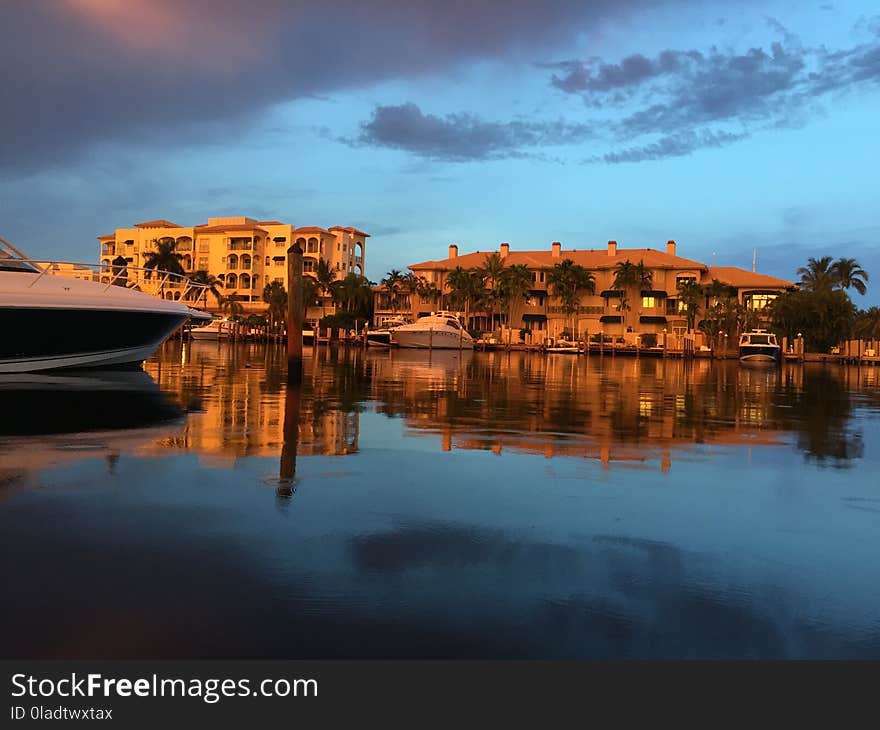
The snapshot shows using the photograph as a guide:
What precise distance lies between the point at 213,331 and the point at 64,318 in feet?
234

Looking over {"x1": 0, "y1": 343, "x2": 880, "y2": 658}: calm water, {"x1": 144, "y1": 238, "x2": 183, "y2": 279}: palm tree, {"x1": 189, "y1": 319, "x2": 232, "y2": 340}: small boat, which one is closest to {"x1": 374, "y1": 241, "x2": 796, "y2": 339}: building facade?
{"x1": 189, "y1": 319, "x2": 232, "y2": 340}: small boat

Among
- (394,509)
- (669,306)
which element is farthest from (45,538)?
(669,306)

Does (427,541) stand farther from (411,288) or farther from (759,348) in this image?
(411,288)

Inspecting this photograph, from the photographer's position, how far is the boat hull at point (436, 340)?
79.1 metres

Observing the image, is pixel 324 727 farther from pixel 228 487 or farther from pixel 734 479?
pixel 734 479

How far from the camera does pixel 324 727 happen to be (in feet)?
11.9

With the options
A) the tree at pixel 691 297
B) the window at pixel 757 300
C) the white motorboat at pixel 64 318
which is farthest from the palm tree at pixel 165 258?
the white motorboat at pixel 64 318

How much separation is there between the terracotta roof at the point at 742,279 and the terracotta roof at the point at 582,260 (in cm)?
265

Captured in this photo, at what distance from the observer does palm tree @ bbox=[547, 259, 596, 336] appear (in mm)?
87688

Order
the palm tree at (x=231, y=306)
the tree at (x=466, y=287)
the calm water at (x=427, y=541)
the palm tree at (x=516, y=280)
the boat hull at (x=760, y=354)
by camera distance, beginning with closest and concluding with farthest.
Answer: the calm water at (x=427, y=541) < the boat hull at (x=760, y=354) < the palm tree at (x=516, y=280) < the tree at (x=466, y=287) < the palm tree at (x=231, y=306)

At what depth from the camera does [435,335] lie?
7950cm

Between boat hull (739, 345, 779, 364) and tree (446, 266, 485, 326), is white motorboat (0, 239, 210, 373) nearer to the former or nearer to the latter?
boat hull (739, 345, 779, 364)

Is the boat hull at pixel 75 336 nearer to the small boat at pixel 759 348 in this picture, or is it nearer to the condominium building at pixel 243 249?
the small boat at pixel 759 348

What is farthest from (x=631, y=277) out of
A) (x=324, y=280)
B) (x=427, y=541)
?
(x=427, y=541)
